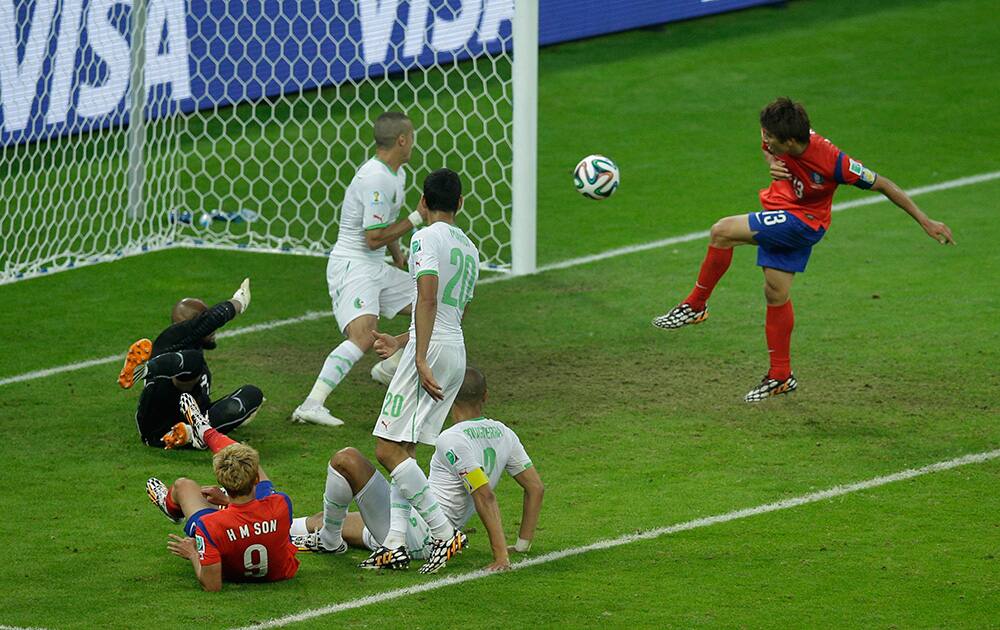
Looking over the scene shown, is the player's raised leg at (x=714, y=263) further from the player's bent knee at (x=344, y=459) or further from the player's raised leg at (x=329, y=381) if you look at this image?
the player's bent knee at (x=344, y=459)

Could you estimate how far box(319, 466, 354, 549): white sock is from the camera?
7578 mm

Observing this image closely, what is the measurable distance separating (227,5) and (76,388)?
20.3ft

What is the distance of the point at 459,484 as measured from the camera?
768 cm

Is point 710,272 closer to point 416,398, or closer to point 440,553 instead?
point 416,398

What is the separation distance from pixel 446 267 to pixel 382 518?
1.24 metres

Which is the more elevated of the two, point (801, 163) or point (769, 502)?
point (801, 163)

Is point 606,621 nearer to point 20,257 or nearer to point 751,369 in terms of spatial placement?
point 751,369

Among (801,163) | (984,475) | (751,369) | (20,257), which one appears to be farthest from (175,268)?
(984,475)

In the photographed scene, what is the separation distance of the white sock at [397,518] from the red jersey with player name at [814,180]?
3.29 meters

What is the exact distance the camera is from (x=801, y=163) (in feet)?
30.8

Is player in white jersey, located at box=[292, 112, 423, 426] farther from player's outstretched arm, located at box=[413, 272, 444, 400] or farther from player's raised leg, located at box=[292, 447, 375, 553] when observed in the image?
player's outstretched arm, located at box=[413, 272, 444, 400]

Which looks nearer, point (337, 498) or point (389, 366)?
point (337, 498)

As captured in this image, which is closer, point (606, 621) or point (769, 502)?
→ point (606, 621)

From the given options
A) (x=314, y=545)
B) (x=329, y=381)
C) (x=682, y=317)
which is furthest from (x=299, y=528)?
(x=682, y=317)
